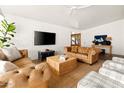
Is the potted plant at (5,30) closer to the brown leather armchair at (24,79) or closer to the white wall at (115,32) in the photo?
the brown leather armchair at (24,79)

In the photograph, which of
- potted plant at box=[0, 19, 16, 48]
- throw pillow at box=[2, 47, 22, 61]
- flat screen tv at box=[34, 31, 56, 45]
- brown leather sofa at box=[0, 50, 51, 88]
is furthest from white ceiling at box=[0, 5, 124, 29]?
brown leather sofa at box=[0, 50, 51, 88]

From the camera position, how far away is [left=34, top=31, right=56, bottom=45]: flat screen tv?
424 centimetres

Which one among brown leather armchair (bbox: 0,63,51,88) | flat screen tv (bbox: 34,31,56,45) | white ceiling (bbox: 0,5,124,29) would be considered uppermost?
white ceiling (bbox: 0,5,124,29)

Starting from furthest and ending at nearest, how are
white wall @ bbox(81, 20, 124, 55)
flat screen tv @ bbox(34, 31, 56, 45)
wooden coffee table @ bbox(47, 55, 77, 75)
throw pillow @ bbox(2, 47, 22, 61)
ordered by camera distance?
white wall @ bbox(81, 20, 124, 55)
flat screen tv @ bbox(34, 31, 56, 45)
wooden coffee table @ bbox(47, 55, 77, 75)
throw pillow @ bbox(2, 47, 22, 61)

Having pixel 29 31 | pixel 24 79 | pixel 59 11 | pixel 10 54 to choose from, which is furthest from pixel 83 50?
pixel 24 79

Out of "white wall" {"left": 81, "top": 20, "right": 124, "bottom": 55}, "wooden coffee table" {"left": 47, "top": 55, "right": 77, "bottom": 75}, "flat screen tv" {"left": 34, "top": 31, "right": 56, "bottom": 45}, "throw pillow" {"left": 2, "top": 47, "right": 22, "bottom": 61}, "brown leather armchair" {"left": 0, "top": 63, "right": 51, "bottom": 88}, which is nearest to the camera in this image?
"brown leather armchair" {"left": 0, "top": 63, "right": 51, "bottom": 88}

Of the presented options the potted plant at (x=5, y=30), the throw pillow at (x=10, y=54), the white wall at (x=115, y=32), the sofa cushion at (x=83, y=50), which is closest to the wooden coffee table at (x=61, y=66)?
the throw pillow at (x=10, y=54)

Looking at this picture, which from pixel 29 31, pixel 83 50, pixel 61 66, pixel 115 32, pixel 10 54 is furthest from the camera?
pixel 115 32

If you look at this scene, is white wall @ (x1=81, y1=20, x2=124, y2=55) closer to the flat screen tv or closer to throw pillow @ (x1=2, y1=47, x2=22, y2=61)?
the flat screen tv

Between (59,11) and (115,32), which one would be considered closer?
(59,11)

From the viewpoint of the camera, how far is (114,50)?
5906mm

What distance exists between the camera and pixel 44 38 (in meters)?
4.49

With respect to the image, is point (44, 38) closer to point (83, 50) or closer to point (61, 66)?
point (83, 50)

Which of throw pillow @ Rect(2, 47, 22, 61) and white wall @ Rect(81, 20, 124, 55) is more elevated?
white wall @ Rect(81, 20, 124, 55)
